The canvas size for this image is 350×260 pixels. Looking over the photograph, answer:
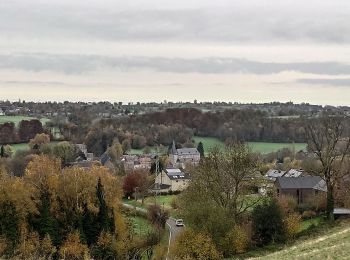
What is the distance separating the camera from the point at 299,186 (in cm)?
7012

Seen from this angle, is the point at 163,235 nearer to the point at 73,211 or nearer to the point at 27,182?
the point at 73,211

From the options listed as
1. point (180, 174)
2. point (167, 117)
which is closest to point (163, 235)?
point (180, 174)

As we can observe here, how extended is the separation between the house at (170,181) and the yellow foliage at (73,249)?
146 feet

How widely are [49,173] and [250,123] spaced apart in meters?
123

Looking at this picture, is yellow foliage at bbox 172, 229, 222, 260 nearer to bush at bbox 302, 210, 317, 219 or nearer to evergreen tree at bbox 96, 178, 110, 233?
evergreen tree at bbox 96, 178, 110, 233

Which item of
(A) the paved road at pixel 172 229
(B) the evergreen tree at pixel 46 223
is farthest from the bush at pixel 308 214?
(B) the evergreen tree at pixel 46 223

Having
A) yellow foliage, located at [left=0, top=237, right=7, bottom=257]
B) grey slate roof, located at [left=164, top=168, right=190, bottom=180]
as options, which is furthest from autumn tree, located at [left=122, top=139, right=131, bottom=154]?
yellow foliage, located at [left=0, top=237, right=7, bottom=257]

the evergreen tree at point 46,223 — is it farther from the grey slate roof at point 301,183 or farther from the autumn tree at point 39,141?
the autumn tree at point 39,141

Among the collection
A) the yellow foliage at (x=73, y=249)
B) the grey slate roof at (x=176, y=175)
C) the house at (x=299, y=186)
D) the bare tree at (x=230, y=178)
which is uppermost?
the bare tree at (x=230, y=178)

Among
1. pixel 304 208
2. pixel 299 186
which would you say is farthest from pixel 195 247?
pixel 299 186

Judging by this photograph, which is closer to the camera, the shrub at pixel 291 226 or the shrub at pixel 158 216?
the shrub at pixel 291 226

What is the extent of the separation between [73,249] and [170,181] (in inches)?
1970

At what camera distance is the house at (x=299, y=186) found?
68312 millimetres

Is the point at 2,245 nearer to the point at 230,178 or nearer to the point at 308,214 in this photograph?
the point at 230,178
